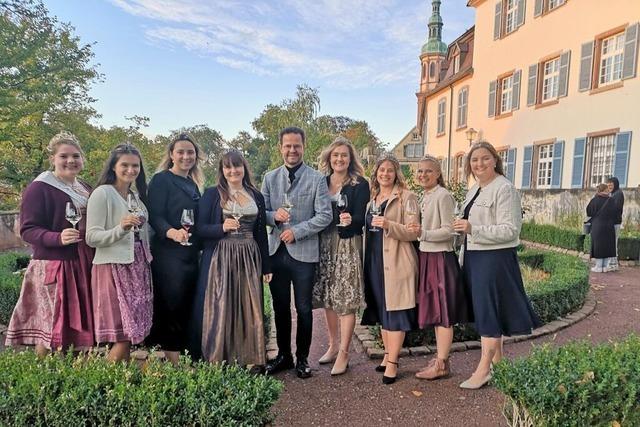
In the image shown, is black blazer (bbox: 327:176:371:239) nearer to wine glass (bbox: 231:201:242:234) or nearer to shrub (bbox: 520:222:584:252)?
wine glass (bbox: 231:201:242:234)

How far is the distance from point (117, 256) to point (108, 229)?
0.21 meters

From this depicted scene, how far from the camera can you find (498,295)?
3354 millimetres

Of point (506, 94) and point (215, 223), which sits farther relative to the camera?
point (506, 94)

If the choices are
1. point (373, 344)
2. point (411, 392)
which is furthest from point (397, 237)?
point (373, 344)

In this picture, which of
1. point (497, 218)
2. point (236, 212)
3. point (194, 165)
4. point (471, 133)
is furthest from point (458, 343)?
point (471, 133)

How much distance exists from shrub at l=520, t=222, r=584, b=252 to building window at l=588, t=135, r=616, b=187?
2.88 meters

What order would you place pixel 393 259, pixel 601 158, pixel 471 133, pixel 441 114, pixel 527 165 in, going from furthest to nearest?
pixel 441 114 → pixel 471 133 → pixel 527 165 → pixel 601 158 → pixel 393 259

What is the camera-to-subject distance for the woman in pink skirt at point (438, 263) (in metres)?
3.50

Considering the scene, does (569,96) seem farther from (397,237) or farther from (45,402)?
(45,402)

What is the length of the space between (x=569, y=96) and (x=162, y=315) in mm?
16569

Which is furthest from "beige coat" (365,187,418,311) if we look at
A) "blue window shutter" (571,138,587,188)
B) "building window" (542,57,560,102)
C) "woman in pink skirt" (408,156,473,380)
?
"building window" (542,57,560,102)

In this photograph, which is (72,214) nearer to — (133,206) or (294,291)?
(133,206)

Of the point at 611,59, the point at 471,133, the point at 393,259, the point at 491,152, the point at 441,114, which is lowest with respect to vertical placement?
the point at 393,259

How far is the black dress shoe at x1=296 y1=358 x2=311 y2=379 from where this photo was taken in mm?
3805
